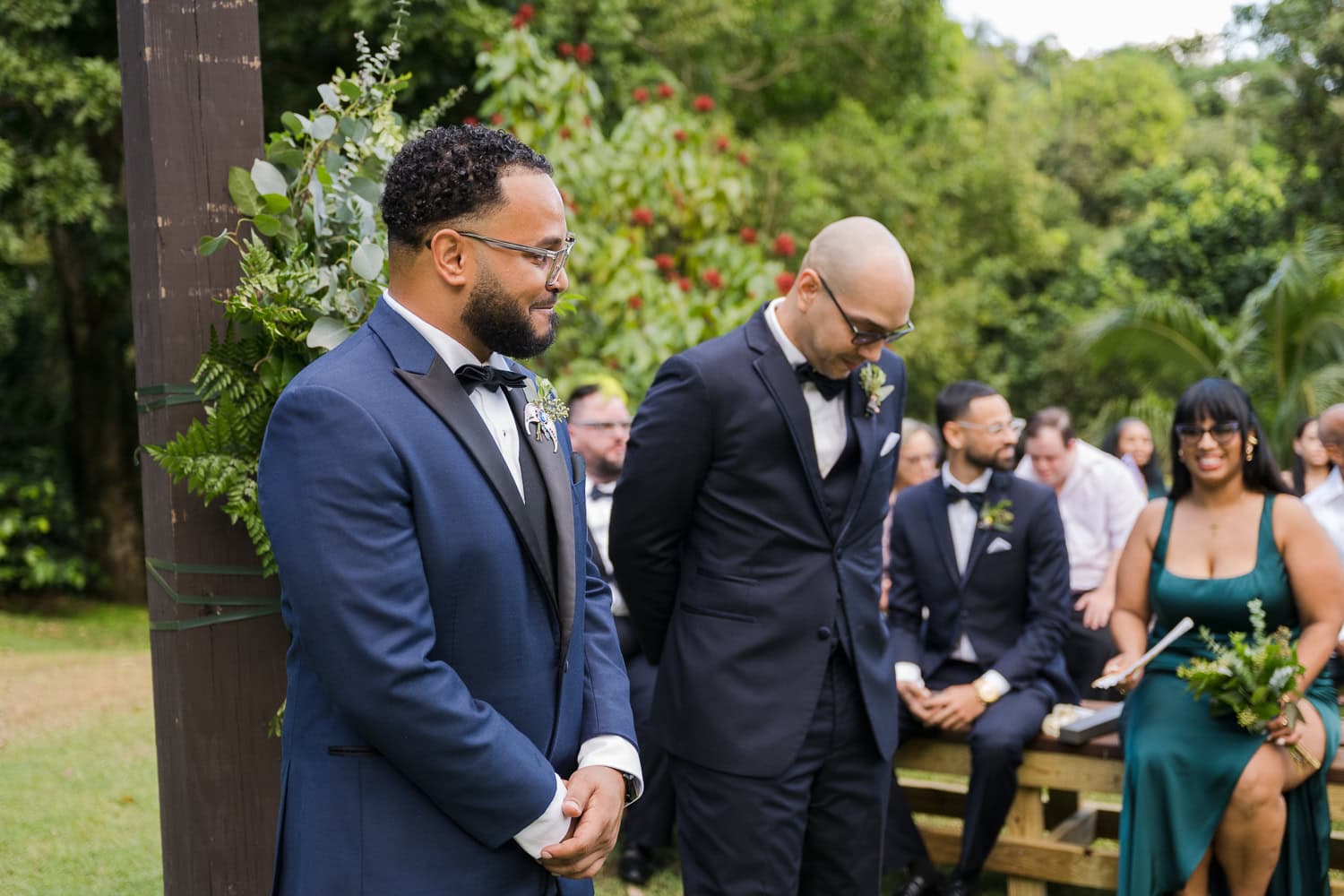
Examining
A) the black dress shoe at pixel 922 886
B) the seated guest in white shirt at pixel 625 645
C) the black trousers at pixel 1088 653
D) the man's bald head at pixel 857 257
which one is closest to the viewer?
the man's bald head at pixel 857 257

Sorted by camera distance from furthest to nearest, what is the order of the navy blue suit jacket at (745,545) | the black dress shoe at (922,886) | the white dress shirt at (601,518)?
the white dress shirt at (601,518) → the black dress shoe at (922,886) → the navy blue suit jacket at (745,545)

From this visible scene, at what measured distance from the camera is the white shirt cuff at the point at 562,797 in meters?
2.27

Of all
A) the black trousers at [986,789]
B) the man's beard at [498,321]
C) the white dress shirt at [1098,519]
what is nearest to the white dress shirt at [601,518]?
the black trousers at [986,789]

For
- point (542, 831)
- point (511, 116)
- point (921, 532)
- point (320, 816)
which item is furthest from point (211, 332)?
point (511, 116)

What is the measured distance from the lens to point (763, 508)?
3.71 m

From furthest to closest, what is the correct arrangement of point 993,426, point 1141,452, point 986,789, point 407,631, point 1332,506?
point 1141,452, point 1332,506, point 993,426, point 986,789, point 407,631

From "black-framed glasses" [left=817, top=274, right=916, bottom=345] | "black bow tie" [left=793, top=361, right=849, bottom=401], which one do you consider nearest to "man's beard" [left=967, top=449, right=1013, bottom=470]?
"black bow tie" [left=793, top=361, right=849, bottom=401]

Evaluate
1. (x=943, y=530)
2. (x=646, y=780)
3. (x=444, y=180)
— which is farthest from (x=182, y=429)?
(x=943, y=530)

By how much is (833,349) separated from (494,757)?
6.15 feet

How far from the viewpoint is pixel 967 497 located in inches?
230

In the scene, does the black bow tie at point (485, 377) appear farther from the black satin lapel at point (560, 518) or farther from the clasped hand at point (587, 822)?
the clasped hand at point (587, 822)

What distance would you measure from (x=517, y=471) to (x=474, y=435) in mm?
150

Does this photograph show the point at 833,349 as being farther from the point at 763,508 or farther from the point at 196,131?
the point at 196,131

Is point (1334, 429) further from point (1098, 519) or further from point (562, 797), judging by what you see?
point (562, 797)
